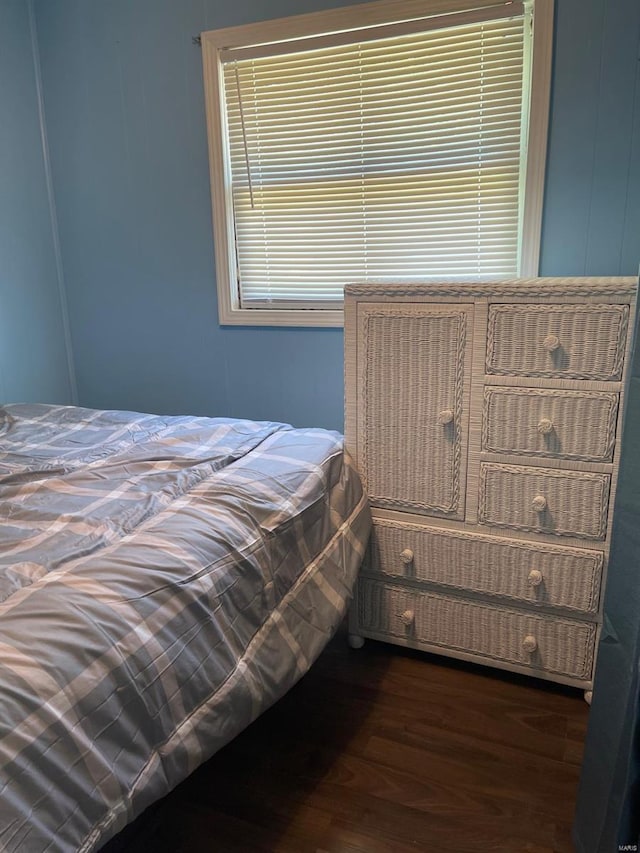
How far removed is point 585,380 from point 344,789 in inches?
44.8

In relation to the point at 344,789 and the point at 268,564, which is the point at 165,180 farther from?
the point at 344,789

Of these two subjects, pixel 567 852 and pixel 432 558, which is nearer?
pixel 567 852

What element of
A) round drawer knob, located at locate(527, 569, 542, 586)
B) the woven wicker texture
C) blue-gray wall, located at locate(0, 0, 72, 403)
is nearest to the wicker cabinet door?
the woven wicker texture

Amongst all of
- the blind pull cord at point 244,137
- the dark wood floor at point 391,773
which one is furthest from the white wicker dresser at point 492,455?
the blind pull cord at point 244,137

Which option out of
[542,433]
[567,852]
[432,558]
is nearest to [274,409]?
[432,558]

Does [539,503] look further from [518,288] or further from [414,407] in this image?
[518,288]

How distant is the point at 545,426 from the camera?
5.23 ft

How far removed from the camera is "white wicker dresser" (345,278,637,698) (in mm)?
1548

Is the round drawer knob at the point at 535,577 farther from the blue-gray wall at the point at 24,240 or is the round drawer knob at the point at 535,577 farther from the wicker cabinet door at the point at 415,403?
the blue-gray wall at the point at 24,240

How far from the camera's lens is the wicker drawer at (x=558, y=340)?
150cm

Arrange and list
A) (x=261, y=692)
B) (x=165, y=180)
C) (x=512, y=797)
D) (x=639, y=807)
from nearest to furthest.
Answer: (x=639, y=807) → (x=261, y=692) → (x=512, y=797) → (x=165, y=180)

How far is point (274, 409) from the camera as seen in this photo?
256cm

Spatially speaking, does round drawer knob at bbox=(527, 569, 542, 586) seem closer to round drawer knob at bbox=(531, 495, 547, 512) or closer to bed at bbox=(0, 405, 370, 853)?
round drawer knob at bbox=(531, 495, 547, 512)

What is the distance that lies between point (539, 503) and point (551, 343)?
42 centimetres
